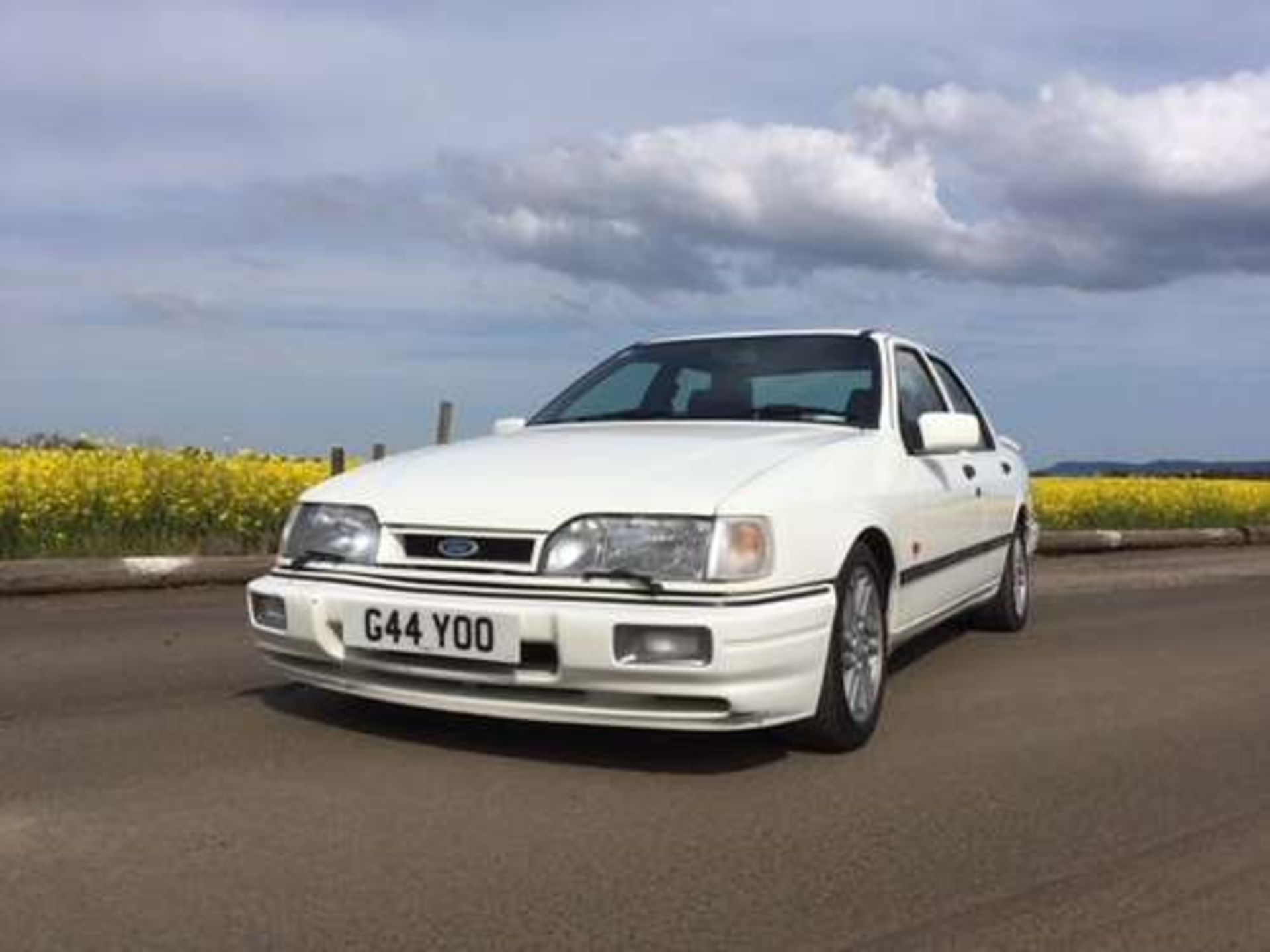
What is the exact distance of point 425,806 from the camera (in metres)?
3.89

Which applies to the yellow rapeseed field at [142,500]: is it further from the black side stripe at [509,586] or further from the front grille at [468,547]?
the front grille at [468,547]

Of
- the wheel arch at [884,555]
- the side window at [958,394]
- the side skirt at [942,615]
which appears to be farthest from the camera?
the side window at [958,394]

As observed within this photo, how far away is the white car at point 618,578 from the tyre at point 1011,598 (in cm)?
231

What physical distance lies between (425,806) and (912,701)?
95.1 inches

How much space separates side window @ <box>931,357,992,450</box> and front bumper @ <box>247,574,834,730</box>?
110 inches

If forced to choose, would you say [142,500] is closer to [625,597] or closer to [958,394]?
[958,394]

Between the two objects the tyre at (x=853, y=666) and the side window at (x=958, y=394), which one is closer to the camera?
the tyre at (x=853, y=666)

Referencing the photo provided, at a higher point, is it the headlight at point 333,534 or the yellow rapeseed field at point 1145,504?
the headlight at point 333,534

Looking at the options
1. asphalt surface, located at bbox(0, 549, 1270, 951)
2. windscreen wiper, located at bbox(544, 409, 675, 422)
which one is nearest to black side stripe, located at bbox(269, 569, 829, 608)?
asphalt surface, located at bbox(0, 549, 1270, 951)

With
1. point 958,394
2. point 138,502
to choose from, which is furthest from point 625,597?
point 138,502

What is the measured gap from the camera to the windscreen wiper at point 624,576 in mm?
4043

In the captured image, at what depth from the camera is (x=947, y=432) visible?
539 cm

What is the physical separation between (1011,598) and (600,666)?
13.5 feet

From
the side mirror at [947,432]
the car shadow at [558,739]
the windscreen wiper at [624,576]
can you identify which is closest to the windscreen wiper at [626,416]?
the side mirror at [947,432]
